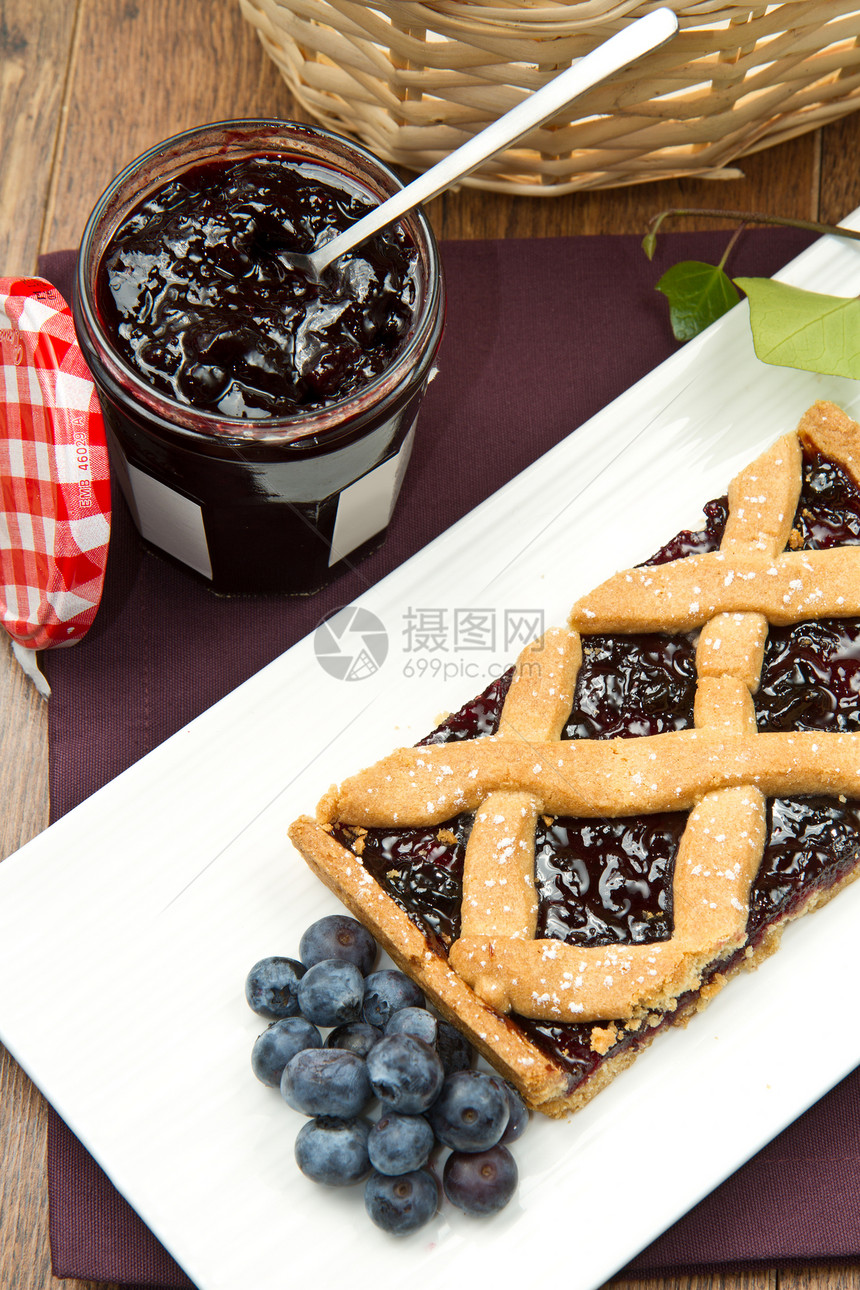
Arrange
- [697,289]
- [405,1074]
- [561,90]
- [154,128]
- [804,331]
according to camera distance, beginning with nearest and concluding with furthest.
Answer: [405,1074] → [561,90] → [804,331] → [697,289] → [154,128]

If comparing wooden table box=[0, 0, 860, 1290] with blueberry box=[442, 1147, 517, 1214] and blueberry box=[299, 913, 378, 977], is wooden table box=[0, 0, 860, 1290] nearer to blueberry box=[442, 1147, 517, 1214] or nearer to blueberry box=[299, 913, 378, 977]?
blueberry box=[299, 913, 378, 977]

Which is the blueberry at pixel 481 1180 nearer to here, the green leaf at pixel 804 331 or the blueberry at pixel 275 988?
the blueberry at pixel 275 988

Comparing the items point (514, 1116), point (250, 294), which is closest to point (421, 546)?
point (250, 294)

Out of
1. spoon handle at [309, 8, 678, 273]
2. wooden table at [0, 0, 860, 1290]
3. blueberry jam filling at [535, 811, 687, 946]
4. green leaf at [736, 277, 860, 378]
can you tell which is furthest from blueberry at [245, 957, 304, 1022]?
wooden table at [0, 0, 860, 1290]

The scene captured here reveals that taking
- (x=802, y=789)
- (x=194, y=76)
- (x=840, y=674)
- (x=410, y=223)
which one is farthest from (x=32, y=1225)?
(x=194, y=76)

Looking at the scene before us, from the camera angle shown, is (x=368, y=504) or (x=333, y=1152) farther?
(x=368, y=504)

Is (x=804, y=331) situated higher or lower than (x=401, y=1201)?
higher

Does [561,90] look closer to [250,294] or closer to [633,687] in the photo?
[250,294]
